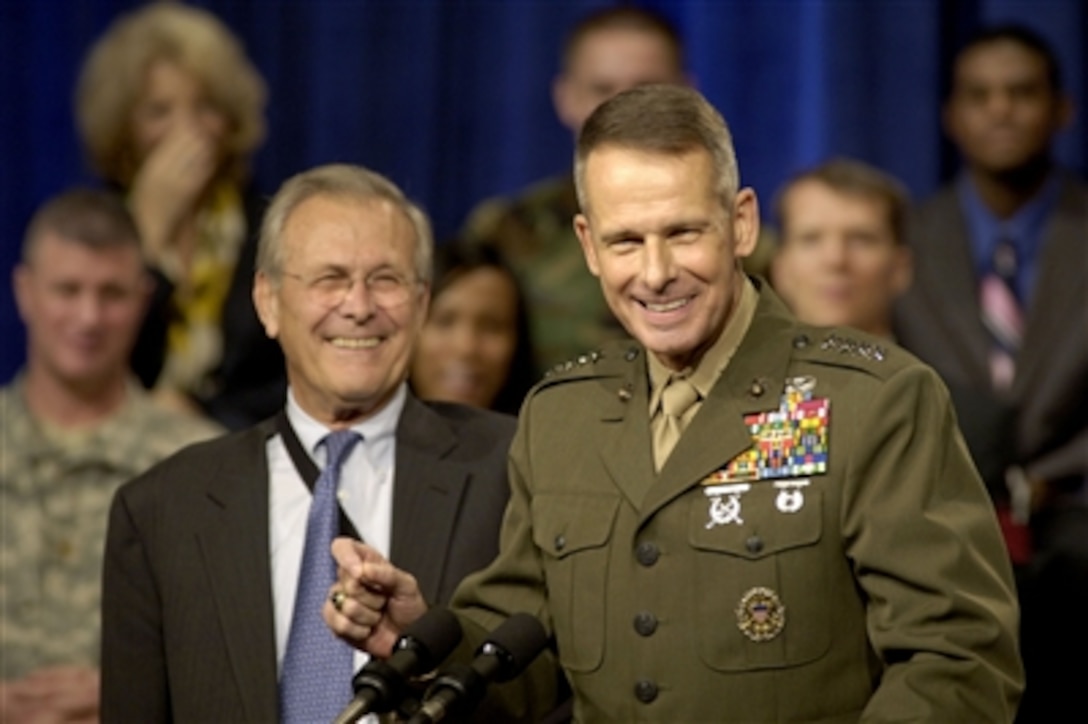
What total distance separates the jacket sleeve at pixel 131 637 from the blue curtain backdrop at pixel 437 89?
2347mm

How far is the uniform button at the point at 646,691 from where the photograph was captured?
2348 mm

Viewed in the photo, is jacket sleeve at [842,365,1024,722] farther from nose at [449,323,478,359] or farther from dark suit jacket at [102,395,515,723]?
nose at [449,323,478,359]

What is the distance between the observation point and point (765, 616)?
2.30 meters

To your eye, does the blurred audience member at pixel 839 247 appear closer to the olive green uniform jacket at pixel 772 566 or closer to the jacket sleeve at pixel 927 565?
the olive green uniform jacket at pixel 772 566

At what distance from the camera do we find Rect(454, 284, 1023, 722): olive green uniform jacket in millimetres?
2191

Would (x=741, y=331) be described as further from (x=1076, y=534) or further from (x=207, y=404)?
(x=207, y=404)

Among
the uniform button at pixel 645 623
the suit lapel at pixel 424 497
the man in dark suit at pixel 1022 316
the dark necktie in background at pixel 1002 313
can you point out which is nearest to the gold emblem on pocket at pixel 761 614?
the uniform button at pixel 645 623

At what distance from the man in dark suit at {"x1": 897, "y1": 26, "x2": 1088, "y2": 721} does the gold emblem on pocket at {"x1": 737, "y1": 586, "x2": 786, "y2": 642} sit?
6.15 feet

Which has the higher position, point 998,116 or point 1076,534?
point 998,116

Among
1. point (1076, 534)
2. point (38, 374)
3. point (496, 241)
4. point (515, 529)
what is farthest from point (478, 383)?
point (515, 529)

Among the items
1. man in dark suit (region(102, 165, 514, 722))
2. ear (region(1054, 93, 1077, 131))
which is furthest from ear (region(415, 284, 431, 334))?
ear (region(1054, 93, 1077, 131))

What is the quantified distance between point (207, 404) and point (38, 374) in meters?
0.47

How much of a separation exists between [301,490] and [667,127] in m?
0.96

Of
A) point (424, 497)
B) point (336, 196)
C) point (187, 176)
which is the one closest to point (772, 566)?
point (424, 497)
